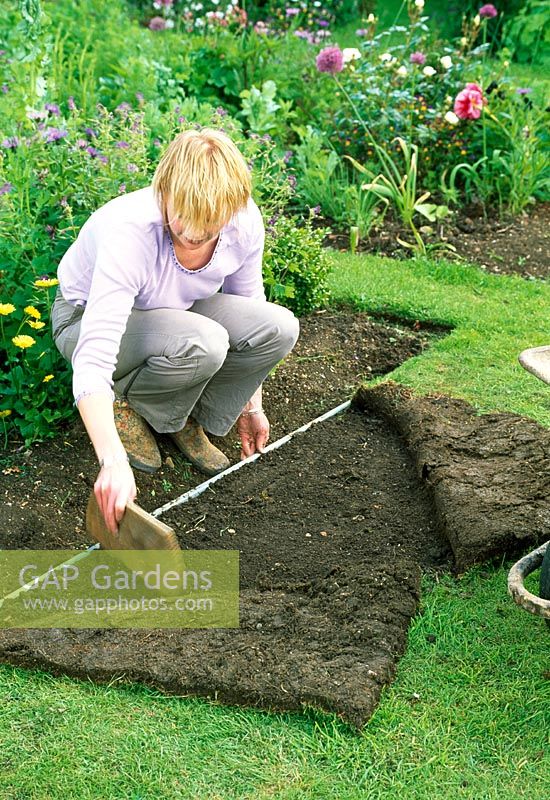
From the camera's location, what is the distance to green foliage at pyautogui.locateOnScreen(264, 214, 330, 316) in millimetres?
4496

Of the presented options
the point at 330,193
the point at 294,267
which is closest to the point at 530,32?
the point at 330,193

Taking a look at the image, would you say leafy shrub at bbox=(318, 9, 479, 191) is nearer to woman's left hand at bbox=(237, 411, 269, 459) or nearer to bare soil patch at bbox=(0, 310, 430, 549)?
bare soil patch at bbox=(0, 310, 430, 549)

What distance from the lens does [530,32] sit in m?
9.55

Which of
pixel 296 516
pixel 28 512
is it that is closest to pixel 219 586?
pixel 296 516

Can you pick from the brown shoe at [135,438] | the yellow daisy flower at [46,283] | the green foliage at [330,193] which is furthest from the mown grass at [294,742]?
the green foliage at [330,193]

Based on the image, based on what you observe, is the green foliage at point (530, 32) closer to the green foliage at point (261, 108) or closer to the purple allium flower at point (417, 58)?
the purple allium flower at point (417, 58)

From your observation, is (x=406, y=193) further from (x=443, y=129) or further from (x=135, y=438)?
(x=135, y=438)

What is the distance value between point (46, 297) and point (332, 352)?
1.44m

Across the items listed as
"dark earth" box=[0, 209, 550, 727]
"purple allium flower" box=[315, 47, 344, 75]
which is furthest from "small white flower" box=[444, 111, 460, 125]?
"dark earth" box=[0, 209, 550, 727]

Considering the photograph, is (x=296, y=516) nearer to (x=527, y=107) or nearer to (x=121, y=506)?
(x=121, y=506)

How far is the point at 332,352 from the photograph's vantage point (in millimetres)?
4609

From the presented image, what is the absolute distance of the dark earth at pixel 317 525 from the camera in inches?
102

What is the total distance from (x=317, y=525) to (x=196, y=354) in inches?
28.9

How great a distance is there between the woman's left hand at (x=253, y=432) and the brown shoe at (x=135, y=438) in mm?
339
